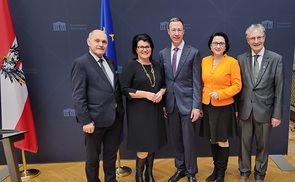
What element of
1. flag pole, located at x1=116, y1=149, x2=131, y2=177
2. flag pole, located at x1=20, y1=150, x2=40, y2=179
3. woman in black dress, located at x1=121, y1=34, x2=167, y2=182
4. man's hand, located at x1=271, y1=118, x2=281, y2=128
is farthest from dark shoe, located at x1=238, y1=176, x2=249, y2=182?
flag pole, located at x1=20, y1=150, x2=40, y2=179

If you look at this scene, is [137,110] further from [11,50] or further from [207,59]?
[11,50]

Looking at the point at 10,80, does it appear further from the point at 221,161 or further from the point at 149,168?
the point at 221,161

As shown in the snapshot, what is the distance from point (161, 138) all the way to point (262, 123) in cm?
96

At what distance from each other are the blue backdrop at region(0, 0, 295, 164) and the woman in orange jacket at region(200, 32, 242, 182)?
0.75 meters

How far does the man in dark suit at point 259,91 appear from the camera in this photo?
230 centimetres

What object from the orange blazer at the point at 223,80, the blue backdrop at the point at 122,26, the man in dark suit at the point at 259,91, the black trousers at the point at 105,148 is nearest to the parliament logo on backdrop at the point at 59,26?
the blue backdrop at the point at 122,26

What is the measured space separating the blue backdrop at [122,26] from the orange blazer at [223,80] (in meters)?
0.78

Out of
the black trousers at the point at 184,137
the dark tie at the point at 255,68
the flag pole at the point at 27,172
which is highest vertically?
the dark tie at the point at 255,68

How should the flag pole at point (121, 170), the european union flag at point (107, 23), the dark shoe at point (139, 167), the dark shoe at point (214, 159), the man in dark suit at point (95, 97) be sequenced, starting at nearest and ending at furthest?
1. the man in dark suit at point (95, 97)
2. the dark shoe at point (139, 167)
3. the dark shoe at point (214, 159)
4. the european union flag at point (107, 23)
5. the flag pole at point (121, 170)

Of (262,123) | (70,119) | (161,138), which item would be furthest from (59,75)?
(262,123)

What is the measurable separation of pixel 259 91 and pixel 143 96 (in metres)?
1.06

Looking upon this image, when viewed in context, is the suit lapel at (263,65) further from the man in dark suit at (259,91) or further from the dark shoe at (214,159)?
the dark shoe at (214,159)

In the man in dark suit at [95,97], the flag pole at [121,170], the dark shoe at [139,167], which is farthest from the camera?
the flag pole at [121,170]

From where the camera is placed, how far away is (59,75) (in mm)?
3115
